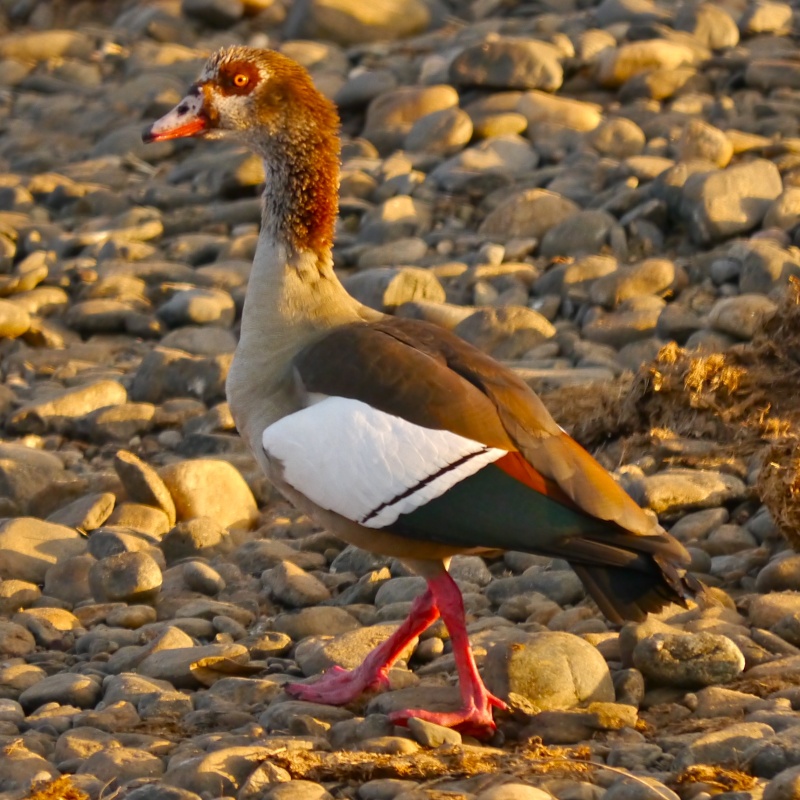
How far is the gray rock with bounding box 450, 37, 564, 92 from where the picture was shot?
1148 centimetres

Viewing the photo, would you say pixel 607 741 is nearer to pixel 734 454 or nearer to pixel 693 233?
pixel 734 454

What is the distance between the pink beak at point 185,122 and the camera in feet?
20.0

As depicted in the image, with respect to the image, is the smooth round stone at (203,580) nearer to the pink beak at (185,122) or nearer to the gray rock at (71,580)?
the gray rock at (71,580)

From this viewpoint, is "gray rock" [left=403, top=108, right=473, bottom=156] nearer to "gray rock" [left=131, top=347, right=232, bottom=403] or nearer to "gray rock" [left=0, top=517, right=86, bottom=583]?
"gray rock" [left=131, top=347, right=232, bottom=403]

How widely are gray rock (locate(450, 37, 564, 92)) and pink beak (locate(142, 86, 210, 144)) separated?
568 centimetres

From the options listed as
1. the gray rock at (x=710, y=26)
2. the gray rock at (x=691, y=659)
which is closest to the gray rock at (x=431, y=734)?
the gray rock at (x=691, y=659)

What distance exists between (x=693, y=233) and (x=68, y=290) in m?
4.07

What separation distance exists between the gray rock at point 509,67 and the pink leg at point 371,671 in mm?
6993

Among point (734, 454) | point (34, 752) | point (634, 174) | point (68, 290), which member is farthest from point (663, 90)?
point (34, 752)

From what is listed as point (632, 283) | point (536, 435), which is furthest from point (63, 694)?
point (632, 283)

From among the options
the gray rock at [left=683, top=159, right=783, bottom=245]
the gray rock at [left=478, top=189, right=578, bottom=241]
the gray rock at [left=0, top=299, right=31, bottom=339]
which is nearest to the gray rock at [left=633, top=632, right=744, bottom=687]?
the gray rock at [left=683, top=159, right=783, bottom=245]

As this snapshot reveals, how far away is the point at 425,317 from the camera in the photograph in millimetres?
8578

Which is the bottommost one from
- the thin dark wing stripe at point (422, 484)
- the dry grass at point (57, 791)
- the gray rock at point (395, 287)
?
the gray rock at point (395, 287)

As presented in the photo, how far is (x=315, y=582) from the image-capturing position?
6.16 m
